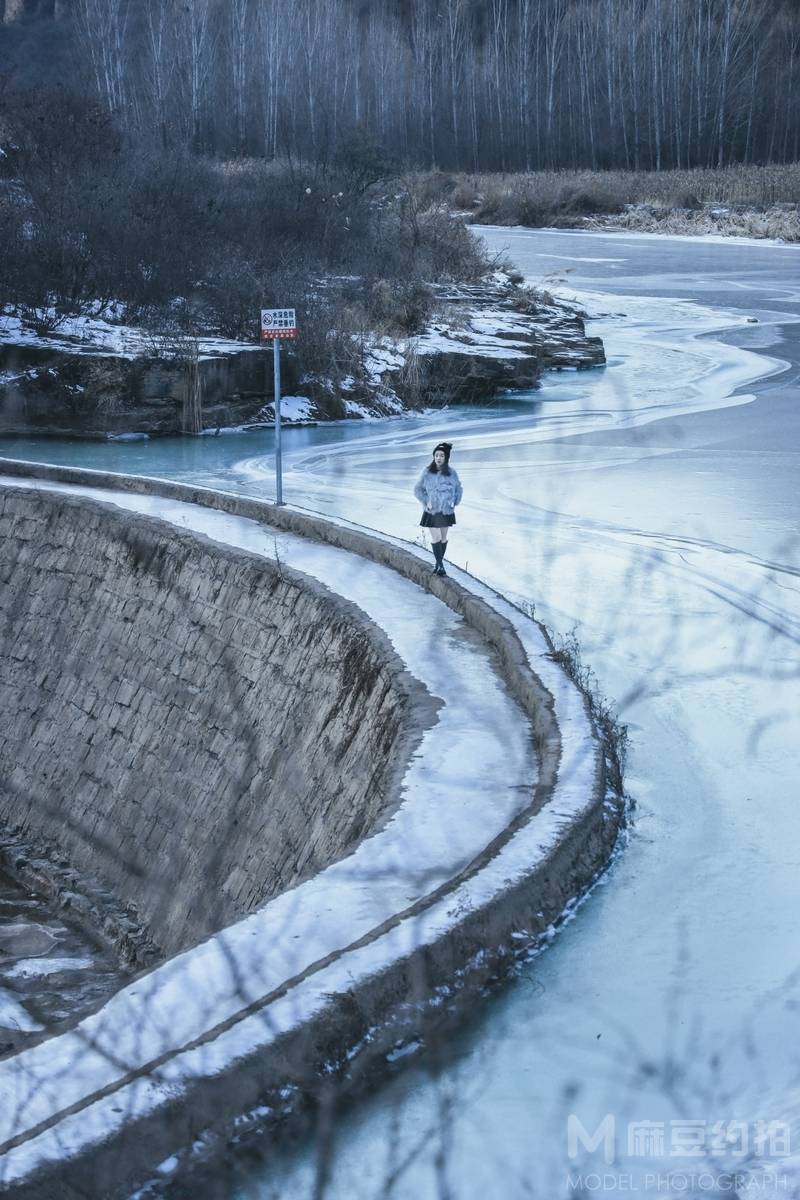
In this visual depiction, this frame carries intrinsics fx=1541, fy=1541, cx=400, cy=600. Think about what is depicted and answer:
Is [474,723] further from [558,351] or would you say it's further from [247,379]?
[558,351]

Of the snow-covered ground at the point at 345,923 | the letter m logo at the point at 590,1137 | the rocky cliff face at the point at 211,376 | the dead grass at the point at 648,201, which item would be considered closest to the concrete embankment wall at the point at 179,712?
the snow-covered ground at the point at 345,923

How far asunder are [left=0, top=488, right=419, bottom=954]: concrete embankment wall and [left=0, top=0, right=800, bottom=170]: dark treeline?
53892 mm

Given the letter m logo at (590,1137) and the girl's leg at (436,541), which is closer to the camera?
Answer: the letter m logo at (590,1137)

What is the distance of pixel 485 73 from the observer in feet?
269

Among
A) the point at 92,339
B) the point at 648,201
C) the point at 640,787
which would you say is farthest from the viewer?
the point at 648,201

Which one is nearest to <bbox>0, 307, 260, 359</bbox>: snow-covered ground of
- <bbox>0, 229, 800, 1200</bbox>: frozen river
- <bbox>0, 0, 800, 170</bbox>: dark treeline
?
<bbox>0, 229, 800, 1200</bbox>: frozen river

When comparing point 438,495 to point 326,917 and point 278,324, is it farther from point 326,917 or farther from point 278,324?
point 326,917

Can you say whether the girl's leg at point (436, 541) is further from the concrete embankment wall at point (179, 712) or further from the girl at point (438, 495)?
the concrete embankment wall at point (179, 712)

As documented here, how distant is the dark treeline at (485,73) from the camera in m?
68.2

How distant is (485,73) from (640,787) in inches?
3107

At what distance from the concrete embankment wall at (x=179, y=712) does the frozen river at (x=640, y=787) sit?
1819 millimetres
